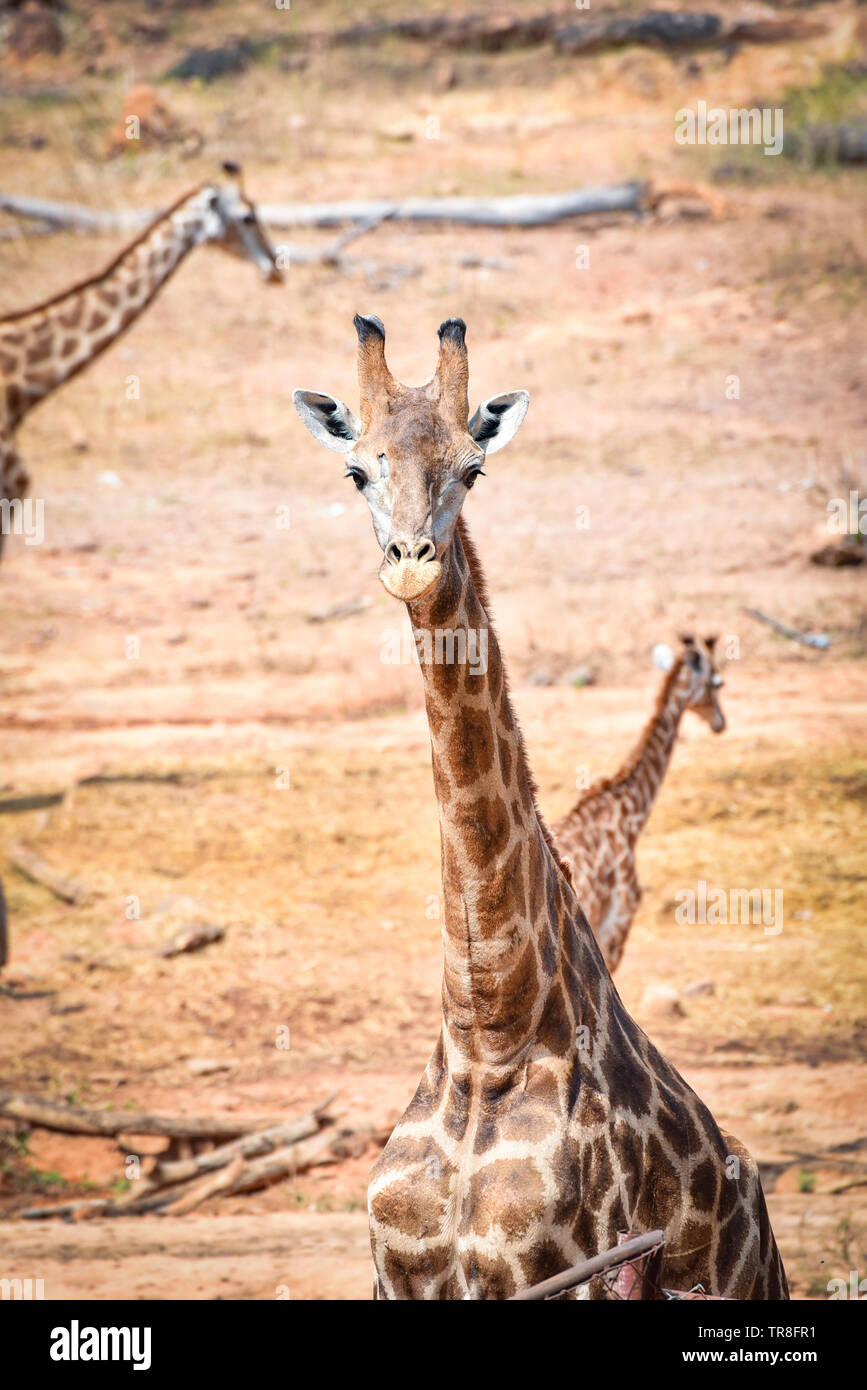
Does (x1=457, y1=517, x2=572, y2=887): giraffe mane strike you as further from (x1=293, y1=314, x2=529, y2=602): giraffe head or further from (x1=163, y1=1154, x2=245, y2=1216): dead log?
(x1=163, y1=1154, x2=245, y2=1216): dead log

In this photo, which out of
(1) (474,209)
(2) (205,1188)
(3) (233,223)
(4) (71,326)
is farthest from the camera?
(1) (474,209)

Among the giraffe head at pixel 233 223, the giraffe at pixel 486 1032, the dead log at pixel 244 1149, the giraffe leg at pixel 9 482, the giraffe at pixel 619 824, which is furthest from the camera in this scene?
the giraffe head at pixel 233 223

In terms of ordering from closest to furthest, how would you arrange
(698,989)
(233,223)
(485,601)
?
(485,601), (698,989), (233,223)

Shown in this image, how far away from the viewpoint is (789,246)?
20.6m

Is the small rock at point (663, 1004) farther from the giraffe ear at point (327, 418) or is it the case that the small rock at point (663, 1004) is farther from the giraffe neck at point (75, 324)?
the giraffe neck at point (75, 324)

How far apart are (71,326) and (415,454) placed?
7.71 m

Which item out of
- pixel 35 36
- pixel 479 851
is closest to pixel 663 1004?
pixel 479 851

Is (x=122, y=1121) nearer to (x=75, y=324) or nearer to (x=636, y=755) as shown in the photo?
(x=636, y=755)

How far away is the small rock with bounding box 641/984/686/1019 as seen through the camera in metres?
8.81

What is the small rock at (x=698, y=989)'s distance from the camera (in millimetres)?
9070

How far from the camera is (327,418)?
15.0ft

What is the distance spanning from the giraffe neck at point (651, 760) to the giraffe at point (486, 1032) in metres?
3.50

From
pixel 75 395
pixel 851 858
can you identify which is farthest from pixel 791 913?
pixel 75 395

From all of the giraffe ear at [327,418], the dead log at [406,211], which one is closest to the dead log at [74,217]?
the dead log at [406,211]
